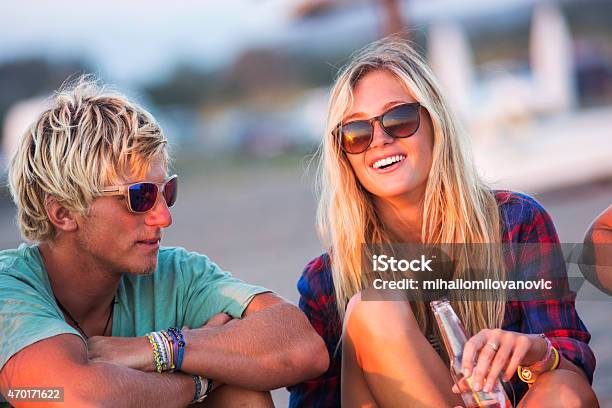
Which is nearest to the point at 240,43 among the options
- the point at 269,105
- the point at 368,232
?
the point at 269,105

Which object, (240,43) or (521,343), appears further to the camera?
(240,43)

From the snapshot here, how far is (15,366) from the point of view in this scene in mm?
2672

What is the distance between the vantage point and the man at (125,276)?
2.90 meters

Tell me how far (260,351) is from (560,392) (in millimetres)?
973

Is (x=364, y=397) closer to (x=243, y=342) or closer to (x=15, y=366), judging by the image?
(x=243, y=342)

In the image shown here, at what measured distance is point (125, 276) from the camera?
3.31m

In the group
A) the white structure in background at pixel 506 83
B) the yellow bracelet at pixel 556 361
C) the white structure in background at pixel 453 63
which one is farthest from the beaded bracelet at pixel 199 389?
the white structure in background at pixel 453 63

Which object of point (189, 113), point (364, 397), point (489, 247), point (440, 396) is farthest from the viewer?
point (189, 113)

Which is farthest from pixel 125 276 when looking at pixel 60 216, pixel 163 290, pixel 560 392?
pixel 560 392

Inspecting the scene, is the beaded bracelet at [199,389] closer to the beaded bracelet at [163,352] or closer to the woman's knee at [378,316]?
the beaded bracelet at [163,352]

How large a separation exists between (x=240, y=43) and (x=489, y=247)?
45392mm

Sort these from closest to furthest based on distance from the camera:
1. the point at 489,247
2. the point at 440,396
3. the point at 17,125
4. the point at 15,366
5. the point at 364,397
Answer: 1. the point at 15,366
2. the point at 440,396
3. the point at 364,397
4. the point at 489,247
5. the point at 17,125

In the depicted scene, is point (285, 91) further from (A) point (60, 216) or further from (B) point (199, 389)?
(B) point (199, 389)

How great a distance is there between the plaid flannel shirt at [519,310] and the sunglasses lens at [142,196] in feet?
2.55
